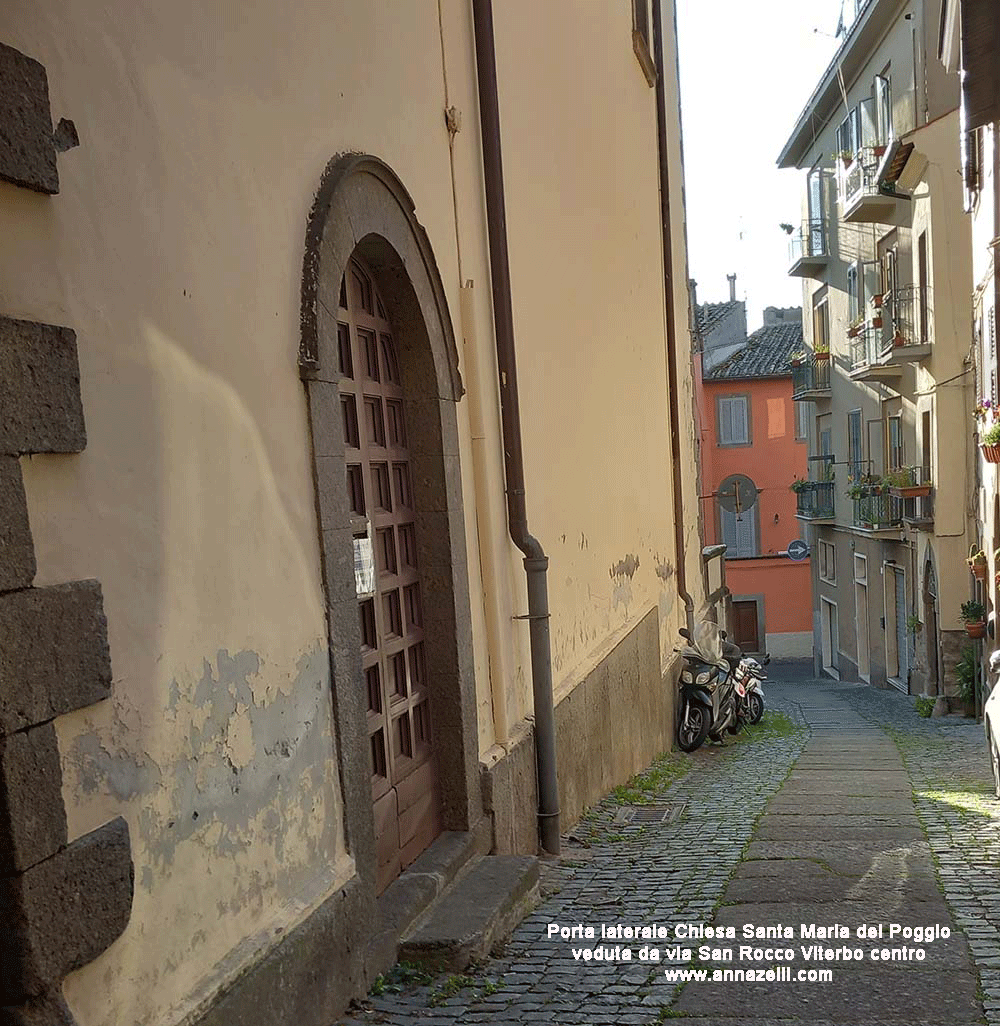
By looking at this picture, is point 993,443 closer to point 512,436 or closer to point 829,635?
point 512,436

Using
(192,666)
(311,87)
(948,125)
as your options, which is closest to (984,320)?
(948,125)

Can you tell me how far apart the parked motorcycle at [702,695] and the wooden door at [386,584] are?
7.51m

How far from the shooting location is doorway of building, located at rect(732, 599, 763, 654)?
3456 centimetres

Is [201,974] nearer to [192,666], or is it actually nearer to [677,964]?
[192,666]

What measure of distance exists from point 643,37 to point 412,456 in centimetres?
857

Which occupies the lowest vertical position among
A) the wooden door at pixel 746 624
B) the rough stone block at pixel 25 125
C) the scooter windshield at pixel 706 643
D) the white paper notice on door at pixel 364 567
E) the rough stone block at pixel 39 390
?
the wooden door at pixel 746 624

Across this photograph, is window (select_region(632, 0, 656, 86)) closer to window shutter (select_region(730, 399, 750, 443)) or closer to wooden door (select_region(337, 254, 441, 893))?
wooden door (select_region(337, 254, 441, 893))

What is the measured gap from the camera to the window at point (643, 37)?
12236 mm

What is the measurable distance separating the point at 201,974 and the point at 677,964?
2227 millimetres

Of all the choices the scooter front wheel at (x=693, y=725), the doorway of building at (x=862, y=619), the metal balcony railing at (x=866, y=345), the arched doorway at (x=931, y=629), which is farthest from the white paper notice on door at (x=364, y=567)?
the doorway of building at (x=862, y=619)

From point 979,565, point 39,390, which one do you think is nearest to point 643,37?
point 979,565

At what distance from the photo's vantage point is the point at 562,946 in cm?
502

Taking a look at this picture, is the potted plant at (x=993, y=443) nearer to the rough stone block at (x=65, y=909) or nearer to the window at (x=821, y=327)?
the rough stone block at (x=65, y=909)

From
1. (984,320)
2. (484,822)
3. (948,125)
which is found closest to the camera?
(484,822)
